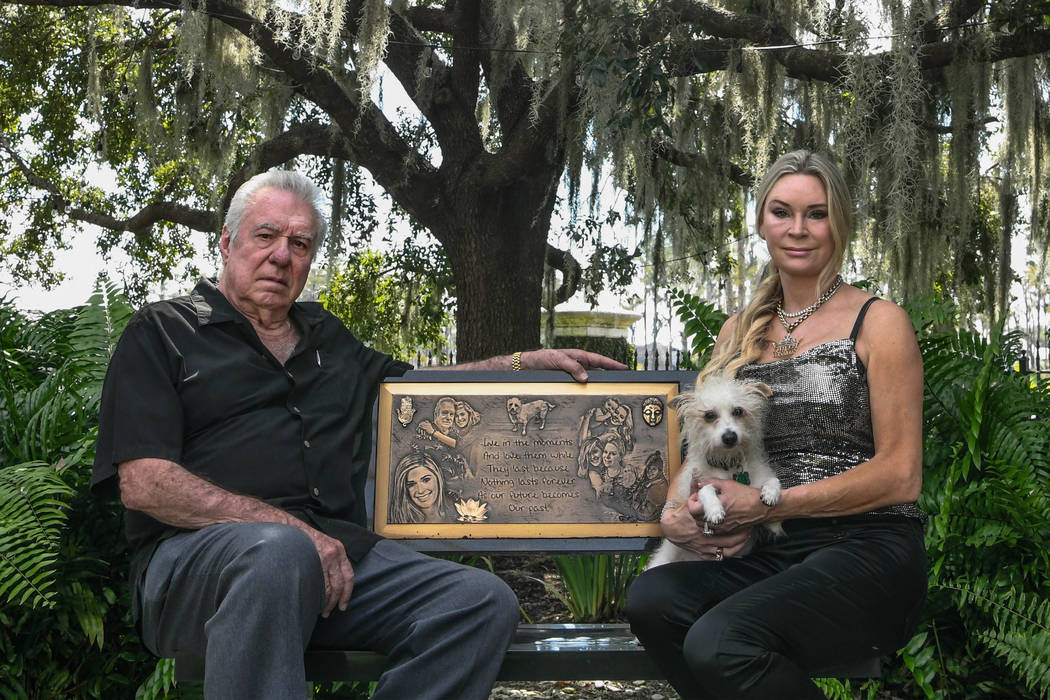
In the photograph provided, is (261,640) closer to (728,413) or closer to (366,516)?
(366,516)

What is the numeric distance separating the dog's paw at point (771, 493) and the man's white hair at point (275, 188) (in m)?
1.63

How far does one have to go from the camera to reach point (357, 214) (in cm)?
1082

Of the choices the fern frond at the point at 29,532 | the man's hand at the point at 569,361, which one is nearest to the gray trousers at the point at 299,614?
the fern frond at the point at 29,532

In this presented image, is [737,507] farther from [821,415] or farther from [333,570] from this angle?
[333,570]

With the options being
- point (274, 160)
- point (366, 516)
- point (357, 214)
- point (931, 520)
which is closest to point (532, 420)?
point (366, 516)

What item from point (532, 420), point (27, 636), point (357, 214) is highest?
point (357, 214)

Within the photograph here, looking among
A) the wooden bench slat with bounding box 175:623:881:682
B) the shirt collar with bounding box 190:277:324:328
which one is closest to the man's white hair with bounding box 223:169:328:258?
the shirt collar with bounding box 190:277:324:328

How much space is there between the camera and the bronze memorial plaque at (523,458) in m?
3.22

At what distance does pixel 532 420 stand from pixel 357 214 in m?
7.98

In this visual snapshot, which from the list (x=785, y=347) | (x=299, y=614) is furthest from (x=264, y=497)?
(x=785, y=347)

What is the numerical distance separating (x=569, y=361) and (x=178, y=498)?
4.75 feet

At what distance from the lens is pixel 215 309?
111 inches

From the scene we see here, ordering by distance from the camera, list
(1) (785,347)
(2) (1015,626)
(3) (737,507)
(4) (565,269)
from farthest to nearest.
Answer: (4) (565,269) < (2) (1015,626) < (1) (785,347) < (3) (737,507)

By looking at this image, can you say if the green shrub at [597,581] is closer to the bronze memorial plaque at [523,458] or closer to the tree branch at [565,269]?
the bronze memorial plaque at [523,458]
